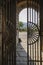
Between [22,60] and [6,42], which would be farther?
[22,60]

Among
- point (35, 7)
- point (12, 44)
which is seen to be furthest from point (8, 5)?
point (12, 44)

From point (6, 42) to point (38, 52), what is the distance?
0.61 m

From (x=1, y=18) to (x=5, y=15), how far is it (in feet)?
0.24

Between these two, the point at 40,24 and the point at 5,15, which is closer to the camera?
the point at 5,15

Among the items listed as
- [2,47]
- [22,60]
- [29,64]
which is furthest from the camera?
[22,60]

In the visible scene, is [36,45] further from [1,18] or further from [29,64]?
[1,18]

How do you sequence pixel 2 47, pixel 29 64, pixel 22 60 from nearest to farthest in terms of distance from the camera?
pixel 2 47, pixel 29 64, pixel 22 60

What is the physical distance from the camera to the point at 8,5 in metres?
2.30

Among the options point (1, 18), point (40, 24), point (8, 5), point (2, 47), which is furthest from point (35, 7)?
point (2, 47)

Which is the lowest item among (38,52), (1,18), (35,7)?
(38,52)

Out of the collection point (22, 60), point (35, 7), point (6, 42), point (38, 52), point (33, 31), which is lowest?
point (22, 60)

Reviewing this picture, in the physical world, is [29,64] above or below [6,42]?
below

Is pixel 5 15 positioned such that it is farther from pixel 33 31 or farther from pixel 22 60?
pixel 22 60

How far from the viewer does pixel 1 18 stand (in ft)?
7.23
